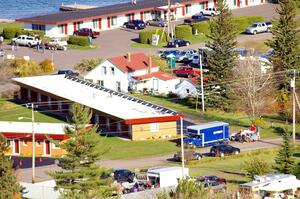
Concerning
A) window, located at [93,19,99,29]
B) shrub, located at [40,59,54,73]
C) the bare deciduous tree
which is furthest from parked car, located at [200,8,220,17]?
the bare deciduous tree

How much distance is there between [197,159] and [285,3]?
80.1 feet

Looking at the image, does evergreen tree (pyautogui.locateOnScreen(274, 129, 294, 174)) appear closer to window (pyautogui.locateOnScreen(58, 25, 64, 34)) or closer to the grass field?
the grass field

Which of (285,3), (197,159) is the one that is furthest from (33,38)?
(197,159)

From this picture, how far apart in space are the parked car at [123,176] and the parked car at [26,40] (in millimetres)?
44335

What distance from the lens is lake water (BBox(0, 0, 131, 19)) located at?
14945 centimetres

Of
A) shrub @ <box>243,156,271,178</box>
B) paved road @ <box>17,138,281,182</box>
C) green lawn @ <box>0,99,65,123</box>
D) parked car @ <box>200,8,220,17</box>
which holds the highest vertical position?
parked car @ <box>200,8,220,17</box>

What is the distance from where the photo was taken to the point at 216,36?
88.5 metres

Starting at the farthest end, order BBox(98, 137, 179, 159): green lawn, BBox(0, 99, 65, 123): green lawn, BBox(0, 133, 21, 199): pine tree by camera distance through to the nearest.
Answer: BBox(0, 99, 65, 123): green lawn, BBox(98, 137, 179, 159): green lawn, BBox(0, 133, 21, 199): pine tree

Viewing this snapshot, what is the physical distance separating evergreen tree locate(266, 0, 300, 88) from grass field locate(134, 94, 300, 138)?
7009mm

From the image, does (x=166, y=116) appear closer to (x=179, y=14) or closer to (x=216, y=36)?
(x=216, y=36)

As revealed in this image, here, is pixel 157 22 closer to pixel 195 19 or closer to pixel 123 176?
pixel 195 19

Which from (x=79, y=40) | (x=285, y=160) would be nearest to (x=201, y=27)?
(x=79, y=40)

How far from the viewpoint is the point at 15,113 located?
280 feet

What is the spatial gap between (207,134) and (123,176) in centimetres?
1225
